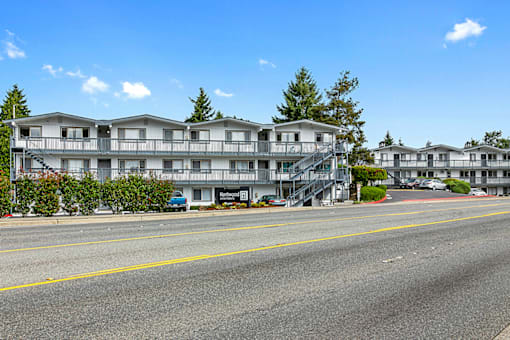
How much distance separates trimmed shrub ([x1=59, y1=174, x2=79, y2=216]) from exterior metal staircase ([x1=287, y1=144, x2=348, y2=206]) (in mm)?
16335

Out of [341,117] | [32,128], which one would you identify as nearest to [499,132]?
[341,117]

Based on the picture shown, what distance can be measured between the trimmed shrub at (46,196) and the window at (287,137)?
24.1 meters

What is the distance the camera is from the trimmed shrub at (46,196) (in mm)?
18594

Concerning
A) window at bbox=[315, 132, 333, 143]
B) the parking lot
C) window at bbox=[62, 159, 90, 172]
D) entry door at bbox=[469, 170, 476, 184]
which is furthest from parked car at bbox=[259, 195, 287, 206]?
entry door at bbox=[469, 170, 476, 184]

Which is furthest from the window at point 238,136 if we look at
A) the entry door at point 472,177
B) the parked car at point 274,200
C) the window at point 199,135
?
the entry door at point 472,177

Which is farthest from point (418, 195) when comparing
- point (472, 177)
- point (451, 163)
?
point (472, 177)

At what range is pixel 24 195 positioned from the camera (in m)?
18.4

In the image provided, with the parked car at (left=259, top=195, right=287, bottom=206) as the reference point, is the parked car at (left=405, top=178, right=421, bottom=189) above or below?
above

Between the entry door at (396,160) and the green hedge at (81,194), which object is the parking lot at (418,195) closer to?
the entry door at (396,160)

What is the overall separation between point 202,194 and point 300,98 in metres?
35.5

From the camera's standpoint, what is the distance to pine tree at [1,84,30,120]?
6689 cm

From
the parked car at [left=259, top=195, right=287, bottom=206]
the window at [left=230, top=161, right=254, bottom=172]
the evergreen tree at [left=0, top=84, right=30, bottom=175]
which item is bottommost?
the parked car at [left=259, top=195, right=287, bottom=206]

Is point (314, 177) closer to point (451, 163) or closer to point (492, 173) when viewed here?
point (451, 163)

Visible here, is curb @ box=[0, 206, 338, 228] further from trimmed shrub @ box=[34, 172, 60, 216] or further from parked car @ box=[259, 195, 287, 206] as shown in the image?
parked car @ box=[259, 195, 287, 206]
